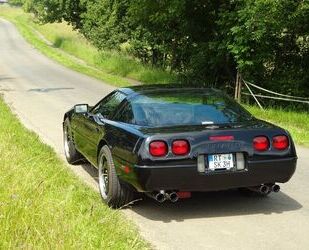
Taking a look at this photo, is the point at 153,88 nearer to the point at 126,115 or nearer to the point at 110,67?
the point at 126,115

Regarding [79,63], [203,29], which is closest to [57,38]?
[79,63]

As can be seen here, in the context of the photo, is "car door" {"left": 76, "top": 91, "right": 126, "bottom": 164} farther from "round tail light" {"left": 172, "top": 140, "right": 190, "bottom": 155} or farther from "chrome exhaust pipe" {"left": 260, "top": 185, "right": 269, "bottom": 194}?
"chrome exhaust pipe" {"left": 260, "top": 185, "right": 269, "bottom": 194}

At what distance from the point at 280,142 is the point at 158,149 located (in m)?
1.37

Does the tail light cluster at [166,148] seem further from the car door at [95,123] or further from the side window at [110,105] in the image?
the side window at [110,105]

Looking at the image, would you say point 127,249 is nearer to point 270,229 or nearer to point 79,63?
point 270,229

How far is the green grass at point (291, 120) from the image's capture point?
11.8 metres

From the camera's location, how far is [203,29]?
2020 cm

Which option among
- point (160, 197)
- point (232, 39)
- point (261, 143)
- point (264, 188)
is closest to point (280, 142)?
point (261, 143)

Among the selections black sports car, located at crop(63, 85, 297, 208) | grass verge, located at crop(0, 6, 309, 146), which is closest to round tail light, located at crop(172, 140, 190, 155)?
black sports car, located at crop(63, 85, 297, 208)

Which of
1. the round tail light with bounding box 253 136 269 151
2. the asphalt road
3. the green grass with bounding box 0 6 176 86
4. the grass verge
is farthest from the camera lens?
the green grass with bounding box 0 6 176 86

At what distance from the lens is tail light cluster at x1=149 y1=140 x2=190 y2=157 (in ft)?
19.3

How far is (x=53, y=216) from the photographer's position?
16.4ft

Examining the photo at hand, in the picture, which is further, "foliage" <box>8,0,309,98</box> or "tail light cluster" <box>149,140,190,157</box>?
"foliage" <box>8,0,309,98</box>

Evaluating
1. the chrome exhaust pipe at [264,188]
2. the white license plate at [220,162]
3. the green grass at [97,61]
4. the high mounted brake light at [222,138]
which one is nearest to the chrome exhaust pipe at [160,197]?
the white license plate at [220,162]
